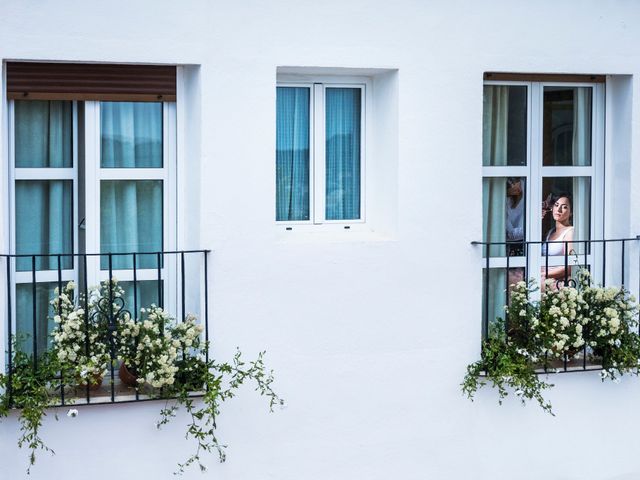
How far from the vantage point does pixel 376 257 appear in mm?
7816

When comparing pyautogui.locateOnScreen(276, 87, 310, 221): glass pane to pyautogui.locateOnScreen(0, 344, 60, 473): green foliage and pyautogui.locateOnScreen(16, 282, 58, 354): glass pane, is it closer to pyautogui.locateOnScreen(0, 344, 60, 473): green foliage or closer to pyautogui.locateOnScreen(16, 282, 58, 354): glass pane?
pyautogui.locateOnScreen(16, 282, 58, 354): glass pane

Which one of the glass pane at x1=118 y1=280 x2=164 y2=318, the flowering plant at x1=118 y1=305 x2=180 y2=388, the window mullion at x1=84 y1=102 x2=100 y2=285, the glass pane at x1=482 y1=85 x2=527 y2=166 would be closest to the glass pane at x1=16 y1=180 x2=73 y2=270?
the window mullion at x1=84 y1=102 x2=100 y2=285

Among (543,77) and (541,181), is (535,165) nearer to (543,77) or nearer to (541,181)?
(541,181)

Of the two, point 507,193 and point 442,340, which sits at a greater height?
point 507,193

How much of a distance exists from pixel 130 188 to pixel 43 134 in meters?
0.63

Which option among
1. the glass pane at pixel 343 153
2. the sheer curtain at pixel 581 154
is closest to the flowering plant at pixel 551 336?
the sheer curtain at pixel 581 154

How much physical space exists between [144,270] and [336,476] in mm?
1828

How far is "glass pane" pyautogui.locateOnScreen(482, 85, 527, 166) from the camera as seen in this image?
841 centimetres

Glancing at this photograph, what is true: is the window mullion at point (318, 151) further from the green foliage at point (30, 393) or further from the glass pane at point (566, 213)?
the green foliage at point (30, 393)

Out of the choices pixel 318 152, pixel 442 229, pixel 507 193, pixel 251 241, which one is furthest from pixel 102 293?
pixel 507 193

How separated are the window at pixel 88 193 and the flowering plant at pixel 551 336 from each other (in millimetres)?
2256

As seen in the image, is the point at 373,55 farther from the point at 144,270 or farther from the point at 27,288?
the point at 27,288

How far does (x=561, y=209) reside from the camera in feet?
28.3

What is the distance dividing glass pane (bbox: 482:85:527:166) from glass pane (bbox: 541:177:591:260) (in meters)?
0.33
